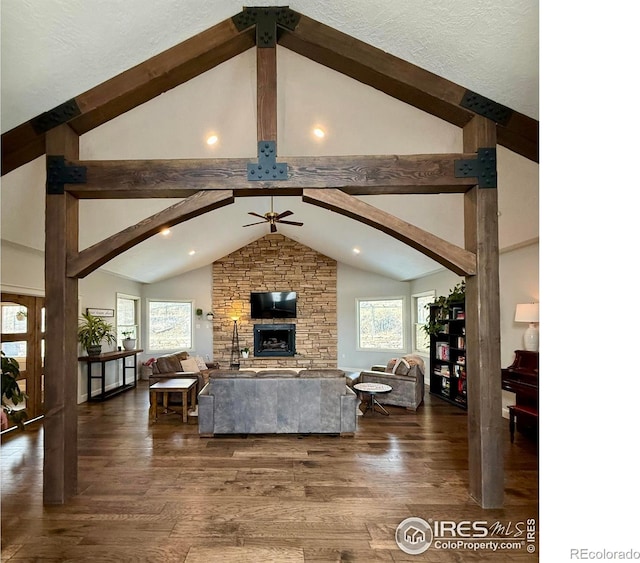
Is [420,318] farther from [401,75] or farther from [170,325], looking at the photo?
[401,75]

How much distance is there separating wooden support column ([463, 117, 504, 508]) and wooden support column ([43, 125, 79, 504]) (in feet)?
10.3

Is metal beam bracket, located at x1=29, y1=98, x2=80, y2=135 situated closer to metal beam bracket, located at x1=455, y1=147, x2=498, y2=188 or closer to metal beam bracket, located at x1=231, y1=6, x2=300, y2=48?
metal beam bracket, located at x1=231, y1=6, x2=300, y2=48

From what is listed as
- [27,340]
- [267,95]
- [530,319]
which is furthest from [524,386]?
[27,340]

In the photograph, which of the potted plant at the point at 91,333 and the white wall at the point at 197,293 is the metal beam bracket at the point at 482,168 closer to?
the potted plant at the point at 91,333

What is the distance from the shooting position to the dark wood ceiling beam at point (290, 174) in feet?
9.65

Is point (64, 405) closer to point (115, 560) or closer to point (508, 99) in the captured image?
point (115, 560)

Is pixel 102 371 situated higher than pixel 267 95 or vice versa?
pixel 267 95

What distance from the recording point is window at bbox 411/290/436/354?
8422 millimetres

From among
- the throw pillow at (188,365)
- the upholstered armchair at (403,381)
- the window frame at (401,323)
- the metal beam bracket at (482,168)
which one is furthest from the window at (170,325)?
the metal beam bracket at (482,168)

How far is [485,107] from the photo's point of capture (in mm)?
2969

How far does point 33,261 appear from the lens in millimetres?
5121

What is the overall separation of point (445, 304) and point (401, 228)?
3.87 m

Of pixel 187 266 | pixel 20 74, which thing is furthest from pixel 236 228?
pixel 20 74

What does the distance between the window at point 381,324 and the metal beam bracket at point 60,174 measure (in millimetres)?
7588
